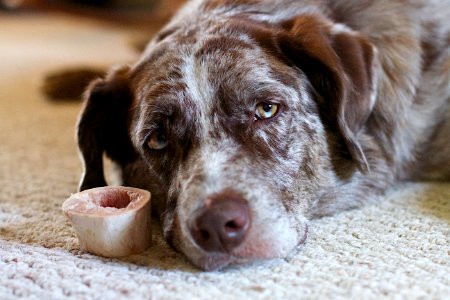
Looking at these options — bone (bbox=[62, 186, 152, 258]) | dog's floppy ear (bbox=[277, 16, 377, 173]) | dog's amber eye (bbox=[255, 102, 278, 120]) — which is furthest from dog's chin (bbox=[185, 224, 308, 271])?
dog's floppy ear (bbox=[277, 16, 377, 173])

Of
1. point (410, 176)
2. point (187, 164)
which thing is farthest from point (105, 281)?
point (410, 176)

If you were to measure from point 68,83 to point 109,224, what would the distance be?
6.93 feet

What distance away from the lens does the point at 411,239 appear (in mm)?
1576

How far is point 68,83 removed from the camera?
11.3ft

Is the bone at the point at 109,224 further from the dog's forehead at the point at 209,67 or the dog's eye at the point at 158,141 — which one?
the dog's forehead at the point at 209,67

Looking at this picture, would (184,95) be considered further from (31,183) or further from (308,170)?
(31,183)

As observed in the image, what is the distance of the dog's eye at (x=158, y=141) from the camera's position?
172 cm

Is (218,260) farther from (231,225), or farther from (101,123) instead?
(101,123)

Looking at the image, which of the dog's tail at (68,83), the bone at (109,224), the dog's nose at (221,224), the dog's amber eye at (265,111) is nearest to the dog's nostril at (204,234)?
the dog's nose at (221,224)

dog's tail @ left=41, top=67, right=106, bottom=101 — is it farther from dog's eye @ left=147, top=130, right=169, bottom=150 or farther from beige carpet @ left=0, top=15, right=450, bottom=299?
dog's eye @ left=147, top=130, right=169, bottom=150

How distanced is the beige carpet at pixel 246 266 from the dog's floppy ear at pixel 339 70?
23cm

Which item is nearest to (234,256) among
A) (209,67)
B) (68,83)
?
(209,67)

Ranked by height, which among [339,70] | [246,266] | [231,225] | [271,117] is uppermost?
[339,70]

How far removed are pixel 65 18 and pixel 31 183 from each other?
5.25m
